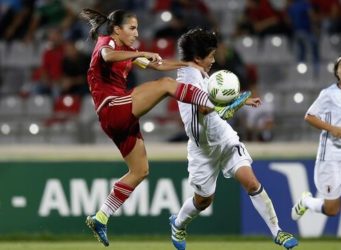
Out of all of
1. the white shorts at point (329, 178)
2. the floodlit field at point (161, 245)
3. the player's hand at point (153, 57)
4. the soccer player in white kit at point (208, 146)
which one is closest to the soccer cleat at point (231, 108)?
the soccer player in white kit at point (208, 146)

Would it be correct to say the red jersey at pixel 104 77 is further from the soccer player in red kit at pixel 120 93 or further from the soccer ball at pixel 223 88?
the soccer ball at pixel 223 88

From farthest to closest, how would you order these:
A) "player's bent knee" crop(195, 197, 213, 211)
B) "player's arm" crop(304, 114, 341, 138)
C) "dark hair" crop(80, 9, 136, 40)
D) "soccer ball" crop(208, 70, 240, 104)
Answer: "player's arm" crop(304, 114, 341, 138) < "player's bent knee" crop(195, 197, 213, 211) < "dark hair" crop(80, 9, 136, 40) < "soccer ball" crop(208, 70, 240, 104)

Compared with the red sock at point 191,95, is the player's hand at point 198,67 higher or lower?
higher

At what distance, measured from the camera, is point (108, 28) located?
1022 cm

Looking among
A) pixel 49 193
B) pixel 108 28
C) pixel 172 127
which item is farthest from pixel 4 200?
pixel 108 28

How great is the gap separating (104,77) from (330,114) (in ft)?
7.74

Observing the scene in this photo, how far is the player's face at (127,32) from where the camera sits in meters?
10.1

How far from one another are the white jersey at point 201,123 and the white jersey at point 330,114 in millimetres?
1176

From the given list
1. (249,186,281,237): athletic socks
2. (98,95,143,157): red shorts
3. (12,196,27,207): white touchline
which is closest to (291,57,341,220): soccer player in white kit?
(249,186,281,237): athletic socks

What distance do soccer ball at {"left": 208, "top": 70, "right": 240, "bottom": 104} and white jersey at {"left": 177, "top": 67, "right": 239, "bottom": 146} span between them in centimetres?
22

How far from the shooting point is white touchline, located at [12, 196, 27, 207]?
13.3 m

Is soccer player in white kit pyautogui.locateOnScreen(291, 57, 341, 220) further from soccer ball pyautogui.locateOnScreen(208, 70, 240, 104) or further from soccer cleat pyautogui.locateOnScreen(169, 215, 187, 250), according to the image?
soccer cleat pyautogui.locateOnScreen(169, 215, 187, 250)

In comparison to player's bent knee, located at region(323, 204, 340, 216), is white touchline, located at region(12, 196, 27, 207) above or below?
below

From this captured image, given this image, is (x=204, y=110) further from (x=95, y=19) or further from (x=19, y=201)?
(x=19, y=201)
